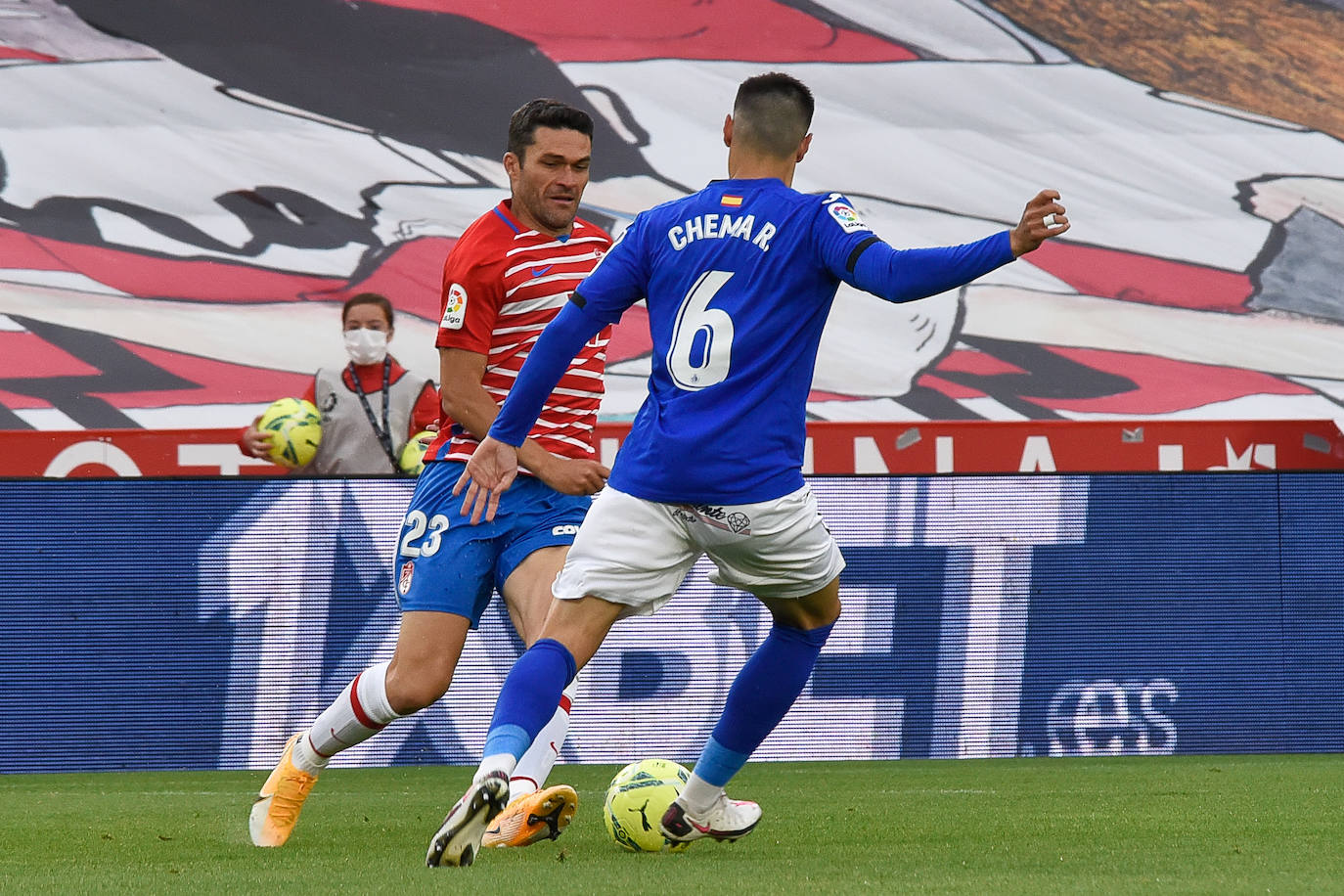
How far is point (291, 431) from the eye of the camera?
7.48 metres

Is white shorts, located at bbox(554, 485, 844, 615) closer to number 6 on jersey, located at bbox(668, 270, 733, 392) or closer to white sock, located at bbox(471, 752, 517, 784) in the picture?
number 6 on jersey, located at bbox(668, 270, 733, 392)

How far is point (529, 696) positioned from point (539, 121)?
1742 mm

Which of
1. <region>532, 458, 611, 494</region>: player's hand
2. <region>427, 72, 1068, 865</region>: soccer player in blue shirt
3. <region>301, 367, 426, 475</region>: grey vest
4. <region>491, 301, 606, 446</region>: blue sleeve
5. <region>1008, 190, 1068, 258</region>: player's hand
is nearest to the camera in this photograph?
<region>1008, 190, 1068, 258</region>: player's hand

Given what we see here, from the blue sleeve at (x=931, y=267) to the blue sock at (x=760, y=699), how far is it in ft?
3.26

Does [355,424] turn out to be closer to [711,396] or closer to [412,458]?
[412,458]

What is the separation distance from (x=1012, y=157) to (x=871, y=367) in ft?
13.2

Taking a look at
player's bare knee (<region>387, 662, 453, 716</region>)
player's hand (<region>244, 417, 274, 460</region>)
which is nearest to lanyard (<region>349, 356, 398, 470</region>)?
player's hand (<region>244, 417, 274, 460</region>)

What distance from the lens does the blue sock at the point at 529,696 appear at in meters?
3.60

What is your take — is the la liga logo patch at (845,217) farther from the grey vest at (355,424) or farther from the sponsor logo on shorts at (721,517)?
the grey vest at (355,424)

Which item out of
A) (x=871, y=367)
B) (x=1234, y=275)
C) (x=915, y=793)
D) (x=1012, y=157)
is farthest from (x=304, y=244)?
(x=915, y=793)

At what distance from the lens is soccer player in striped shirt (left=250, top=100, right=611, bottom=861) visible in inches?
175

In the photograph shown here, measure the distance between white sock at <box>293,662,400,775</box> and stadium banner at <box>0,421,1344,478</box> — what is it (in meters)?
3.63

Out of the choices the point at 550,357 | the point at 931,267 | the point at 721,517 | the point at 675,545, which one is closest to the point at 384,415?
the point at 550,357

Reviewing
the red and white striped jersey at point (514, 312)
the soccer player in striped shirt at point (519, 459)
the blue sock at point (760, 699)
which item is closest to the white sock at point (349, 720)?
the soccer player in striped shirt at point (519, 459)
